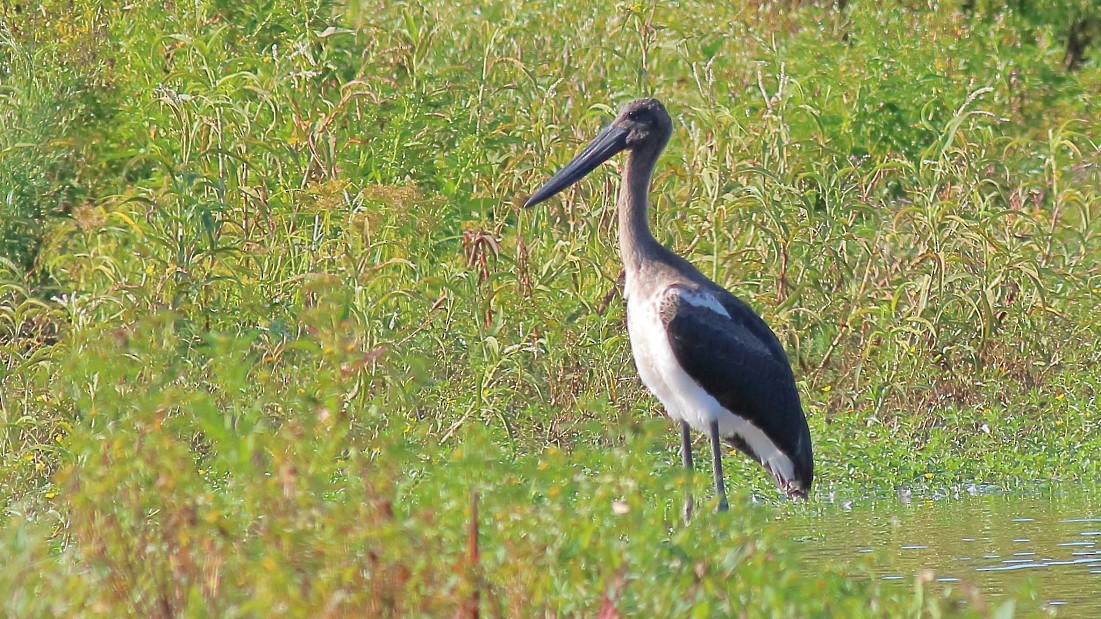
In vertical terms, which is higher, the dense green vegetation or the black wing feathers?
the black wing feathers

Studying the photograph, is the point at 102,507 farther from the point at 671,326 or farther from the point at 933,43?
the point at 933,43

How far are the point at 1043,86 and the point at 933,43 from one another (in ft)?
2.74

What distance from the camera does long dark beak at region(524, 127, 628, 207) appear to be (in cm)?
727

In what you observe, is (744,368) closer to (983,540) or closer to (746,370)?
(746,370)

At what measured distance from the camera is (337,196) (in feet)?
27.8

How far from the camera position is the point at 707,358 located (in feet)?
21.9

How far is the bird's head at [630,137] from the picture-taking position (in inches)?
285

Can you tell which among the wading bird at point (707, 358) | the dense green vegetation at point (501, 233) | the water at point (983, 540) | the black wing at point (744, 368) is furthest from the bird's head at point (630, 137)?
the water at point (983, 540)

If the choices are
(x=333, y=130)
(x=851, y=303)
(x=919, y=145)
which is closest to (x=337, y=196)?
(x=333, y=130)

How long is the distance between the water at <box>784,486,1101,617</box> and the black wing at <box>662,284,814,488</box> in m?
0.34

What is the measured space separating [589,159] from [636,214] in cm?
44

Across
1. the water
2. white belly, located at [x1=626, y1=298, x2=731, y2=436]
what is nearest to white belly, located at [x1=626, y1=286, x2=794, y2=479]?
white belly, located at [x1=626, y1=298, x2=731, y2=436]

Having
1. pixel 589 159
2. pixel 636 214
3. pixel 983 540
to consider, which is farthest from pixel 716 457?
pixel 589 159

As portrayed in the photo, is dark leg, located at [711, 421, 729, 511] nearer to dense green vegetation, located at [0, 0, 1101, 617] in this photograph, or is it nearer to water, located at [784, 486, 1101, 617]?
dense green vegetation, located at [0, 0, 1101, 617]
